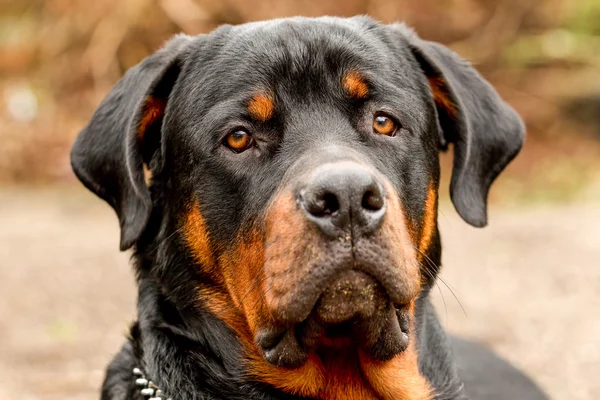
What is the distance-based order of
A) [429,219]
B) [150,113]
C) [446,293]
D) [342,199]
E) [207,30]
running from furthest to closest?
[207,30]
[446,293]
[150,113]
[429,219]
[342,199]

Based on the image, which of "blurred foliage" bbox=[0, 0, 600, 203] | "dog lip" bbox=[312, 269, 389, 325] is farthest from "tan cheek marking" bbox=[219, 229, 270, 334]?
"blurred foliage" bbox=[0, 0, 600, 203]

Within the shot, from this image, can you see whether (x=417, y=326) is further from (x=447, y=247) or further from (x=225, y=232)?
(x=447, y=247)

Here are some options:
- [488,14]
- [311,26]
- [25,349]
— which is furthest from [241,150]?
[488,14]

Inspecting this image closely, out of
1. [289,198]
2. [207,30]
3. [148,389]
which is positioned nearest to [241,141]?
[289,198]

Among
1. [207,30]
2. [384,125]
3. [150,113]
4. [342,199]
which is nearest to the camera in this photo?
[342,199]

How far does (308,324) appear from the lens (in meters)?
3.05

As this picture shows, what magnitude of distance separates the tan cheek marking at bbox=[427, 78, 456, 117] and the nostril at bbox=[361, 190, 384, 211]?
1.02 metres

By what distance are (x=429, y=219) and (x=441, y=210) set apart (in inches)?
217

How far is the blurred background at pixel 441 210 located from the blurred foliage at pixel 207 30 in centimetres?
2

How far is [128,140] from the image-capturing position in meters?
3.50

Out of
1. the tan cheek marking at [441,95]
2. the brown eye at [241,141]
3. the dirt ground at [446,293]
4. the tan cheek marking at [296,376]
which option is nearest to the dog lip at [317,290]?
the tan cheek marking at [296,376]

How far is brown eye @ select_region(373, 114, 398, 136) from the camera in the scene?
3.41 metres

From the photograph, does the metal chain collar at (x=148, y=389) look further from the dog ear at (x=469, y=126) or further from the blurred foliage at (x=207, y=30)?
the blurred foliage at (x=207, y=30)

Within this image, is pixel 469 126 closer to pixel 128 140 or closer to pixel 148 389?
pixel 128 140
